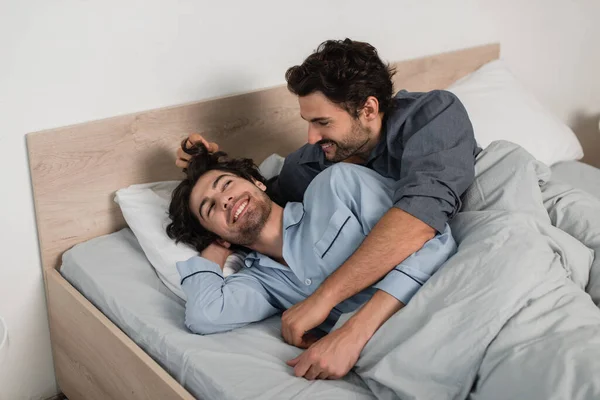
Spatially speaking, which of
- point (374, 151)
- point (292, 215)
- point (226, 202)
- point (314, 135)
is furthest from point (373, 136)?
point (226, 202)

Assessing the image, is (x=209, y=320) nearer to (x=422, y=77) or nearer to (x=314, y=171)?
(x=314, y=171)

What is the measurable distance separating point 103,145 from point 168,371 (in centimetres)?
63

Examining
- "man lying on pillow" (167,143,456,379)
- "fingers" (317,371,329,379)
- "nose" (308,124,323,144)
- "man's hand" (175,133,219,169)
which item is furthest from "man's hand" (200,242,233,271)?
"fingers" (317,371,329,379)

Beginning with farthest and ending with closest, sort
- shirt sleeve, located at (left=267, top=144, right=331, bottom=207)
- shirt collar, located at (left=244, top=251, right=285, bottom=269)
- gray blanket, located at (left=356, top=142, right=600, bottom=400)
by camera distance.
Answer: shirt sleeve, located at (left=267, top=144, right=331, bottom=207), shirt collar, located at (left=244, top=251, right=285, bottom=269), gray blanket, located at (left=356, top=142, right=600, bottom=400)

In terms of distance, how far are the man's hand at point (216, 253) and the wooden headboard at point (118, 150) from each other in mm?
316

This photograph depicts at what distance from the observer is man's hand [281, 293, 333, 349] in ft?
4.75

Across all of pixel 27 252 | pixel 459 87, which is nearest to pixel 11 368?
pixel 27 252

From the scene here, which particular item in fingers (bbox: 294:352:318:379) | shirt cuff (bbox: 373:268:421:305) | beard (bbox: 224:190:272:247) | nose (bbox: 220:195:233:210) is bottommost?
fingers (bbox: 294:352:318:379)

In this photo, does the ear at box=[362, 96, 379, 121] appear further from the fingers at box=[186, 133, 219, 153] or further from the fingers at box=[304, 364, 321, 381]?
the fingers at box=[304, 364, 321, 381]

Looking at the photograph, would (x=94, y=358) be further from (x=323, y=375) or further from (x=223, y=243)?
(x=323, y=375)

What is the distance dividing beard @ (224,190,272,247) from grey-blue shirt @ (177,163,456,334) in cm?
5

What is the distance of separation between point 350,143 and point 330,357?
63cm

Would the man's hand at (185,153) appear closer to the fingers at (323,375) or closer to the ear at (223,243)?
the ear at (223,243)

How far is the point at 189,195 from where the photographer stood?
172 centimetres
